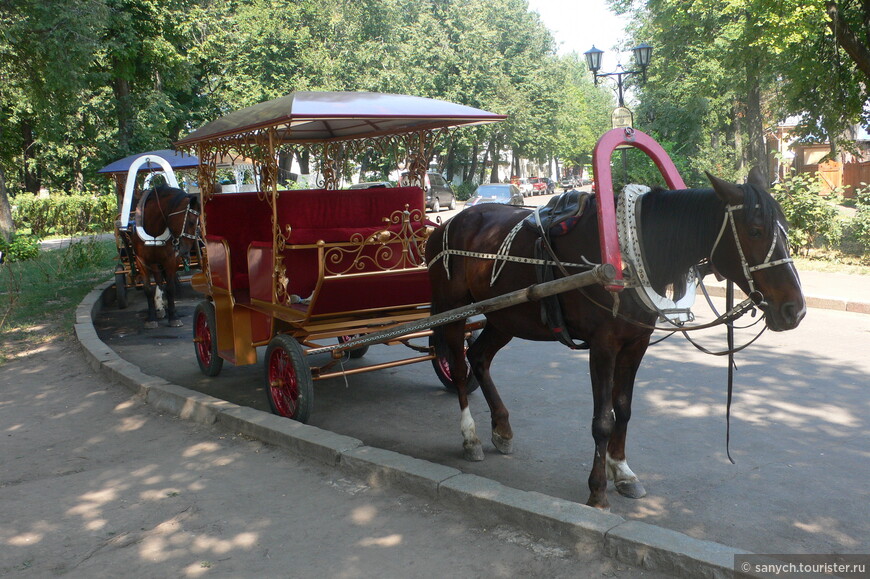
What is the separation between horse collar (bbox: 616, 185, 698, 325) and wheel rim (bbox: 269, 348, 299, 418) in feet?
10.5

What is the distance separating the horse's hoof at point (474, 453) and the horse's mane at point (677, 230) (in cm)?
192

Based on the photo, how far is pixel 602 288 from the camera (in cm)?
461

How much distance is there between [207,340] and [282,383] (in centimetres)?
225

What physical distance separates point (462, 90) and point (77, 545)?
46409 millimetres

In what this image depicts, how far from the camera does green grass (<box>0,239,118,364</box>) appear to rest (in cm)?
1107

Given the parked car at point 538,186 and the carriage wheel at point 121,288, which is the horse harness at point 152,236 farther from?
the parked car at point 538,186

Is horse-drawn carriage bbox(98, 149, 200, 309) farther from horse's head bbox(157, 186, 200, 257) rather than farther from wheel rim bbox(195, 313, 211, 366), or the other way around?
wheel rim bbox(195, 313, 211, 366)

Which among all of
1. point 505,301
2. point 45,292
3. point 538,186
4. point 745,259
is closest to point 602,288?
point 505,301

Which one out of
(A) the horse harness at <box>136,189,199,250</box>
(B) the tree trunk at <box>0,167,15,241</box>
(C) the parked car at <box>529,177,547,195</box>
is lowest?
(A) the horse harness at <box>136,189,199,250</box>

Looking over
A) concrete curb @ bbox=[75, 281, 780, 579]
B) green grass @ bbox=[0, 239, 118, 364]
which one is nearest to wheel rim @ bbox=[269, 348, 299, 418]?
concrete curb @ bbox=[75, 281, 780, 579]

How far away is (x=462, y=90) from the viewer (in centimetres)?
4875

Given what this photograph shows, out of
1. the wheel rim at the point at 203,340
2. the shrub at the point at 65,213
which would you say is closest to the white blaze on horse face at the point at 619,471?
the wheel rim at the point at 203,340

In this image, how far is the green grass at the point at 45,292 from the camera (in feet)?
36.3

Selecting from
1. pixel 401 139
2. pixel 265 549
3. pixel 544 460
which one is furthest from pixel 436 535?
pixel 401 139
